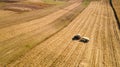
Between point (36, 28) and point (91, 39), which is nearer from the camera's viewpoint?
point (91, 39)

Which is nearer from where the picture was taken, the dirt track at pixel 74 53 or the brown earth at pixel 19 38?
the dirt track at pixel 74 53

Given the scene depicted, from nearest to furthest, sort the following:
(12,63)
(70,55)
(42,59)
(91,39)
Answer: (12,63)
(42,59)
(70,55)
(91,39)

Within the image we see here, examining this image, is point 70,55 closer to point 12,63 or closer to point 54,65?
point 54,65

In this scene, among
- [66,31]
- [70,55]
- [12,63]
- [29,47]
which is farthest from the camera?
[66,31]

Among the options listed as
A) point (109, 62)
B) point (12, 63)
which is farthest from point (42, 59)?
point (109, 62)

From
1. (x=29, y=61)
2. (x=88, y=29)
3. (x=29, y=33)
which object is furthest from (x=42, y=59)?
(x=88, y=29)

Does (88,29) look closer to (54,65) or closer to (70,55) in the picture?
(70,55)

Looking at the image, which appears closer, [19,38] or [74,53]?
[74,53]

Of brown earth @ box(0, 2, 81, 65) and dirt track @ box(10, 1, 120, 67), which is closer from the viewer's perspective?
dirt track @ box(10, 1, 120, 67)

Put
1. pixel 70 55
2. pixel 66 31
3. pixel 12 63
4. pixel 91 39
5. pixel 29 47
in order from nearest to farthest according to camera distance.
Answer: pixel 12 63 → pixel 70 55 → pixel 29 47 → pixel 91 39 → pixel 66 31
